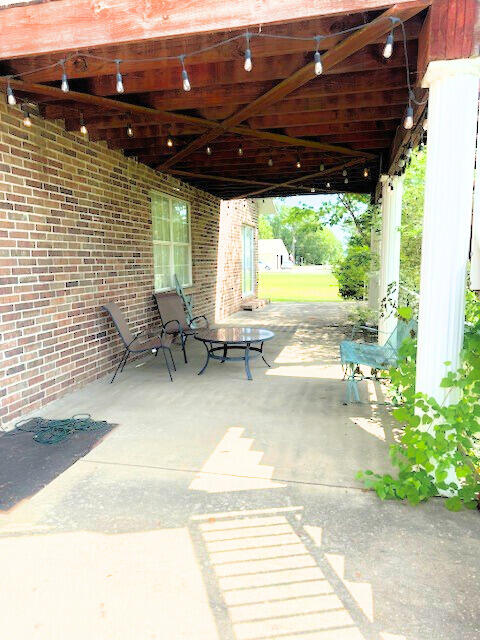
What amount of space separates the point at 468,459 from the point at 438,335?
0.72 meters

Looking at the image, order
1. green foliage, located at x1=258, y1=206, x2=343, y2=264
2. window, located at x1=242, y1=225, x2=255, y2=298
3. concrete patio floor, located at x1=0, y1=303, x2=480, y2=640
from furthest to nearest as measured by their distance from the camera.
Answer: green foliage, located at x1=258, y1=206, x2=343, y2=264, window, located at x1=242, y1=225, x2=255, y2=298, concrete patio floor, located at x1=0, y1=303, x2=480, y2=640

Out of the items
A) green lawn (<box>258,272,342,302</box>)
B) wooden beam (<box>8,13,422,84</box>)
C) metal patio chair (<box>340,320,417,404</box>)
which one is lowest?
green lawn (<box>258,272,342,302</box>)

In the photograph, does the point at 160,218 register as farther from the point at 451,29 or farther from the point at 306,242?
the point at 306,242

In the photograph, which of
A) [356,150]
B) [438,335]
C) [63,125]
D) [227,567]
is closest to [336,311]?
[356,150]

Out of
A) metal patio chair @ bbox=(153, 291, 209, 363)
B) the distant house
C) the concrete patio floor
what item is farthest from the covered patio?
the distant house

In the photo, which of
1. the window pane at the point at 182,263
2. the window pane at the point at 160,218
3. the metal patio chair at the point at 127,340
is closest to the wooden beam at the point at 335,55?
the metal patio chair at the point at 127,340

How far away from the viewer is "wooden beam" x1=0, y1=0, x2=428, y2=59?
2.40 m

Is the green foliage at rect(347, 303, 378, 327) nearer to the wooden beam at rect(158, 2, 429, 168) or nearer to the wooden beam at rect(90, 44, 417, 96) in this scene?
the wooden beam at rect(158, 2, 429, 168)

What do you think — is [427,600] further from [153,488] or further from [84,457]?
[84,457]

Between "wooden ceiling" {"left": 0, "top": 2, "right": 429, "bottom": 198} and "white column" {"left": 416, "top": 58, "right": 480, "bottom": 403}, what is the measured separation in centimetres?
48

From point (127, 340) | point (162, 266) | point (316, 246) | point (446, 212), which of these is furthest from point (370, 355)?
point (316, 246)

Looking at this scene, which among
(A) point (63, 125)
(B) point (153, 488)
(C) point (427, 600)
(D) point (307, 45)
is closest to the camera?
(C) point (427, 600)

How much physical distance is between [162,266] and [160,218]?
0.77m

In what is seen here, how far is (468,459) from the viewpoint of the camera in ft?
7.98
